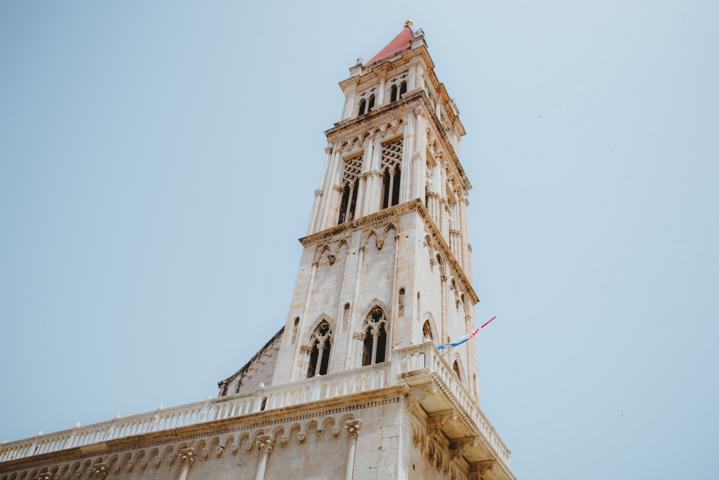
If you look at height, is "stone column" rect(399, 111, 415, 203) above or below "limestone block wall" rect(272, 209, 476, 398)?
above

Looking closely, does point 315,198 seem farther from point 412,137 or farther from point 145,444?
point 145,444

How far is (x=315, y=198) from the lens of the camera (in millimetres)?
26922

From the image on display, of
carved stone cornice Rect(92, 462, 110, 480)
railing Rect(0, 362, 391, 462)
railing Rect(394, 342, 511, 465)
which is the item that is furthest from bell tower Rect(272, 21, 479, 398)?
carved stone cornice Rect(92, 462, 110, 480)

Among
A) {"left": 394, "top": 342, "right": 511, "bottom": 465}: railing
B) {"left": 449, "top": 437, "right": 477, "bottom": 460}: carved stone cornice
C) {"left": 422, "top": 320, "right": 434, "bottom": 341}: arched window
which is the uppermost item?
{"left": 422, "top": 320, "right": 434, "bottom": 341}: arched window

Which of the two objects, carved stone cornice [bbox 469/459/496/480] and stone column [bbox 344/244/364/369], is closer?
carved stone cornice [bbox 469/459/496/480]

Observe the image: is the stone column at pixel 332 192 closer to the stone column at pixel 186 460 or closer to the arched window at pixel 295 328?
the arched window at pixel 295 328

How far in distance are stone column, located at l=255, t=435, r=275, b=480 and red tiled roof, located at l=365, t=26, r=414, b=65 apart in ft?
81.5

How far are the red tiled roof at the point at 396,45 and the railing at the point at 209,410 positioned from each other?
76.5 feet

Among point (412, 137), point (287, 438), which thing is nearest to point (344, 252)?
point (412, 137)

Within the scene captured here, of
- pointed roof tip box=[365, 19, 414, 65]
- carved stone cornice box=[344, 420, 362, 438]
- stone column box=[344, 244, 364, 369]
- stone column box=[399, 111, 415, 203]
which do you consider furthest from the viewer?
pointed roof tip box=[365, 19, 414, 65]

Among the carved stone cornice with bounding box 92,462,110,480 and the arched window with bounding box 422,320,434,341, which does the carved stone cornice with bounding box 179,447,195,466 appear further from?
the arched window with bounding box 422,320,434,341

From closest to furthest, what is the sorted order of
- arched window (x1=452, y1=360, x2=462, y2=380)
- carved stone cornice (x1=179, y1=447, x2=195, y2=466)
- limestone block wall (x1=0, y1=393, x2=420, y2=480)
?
limestone block wall (x1=0, y1=393, x2=420, y2=480), carved stone cornice (x1=179, y1=447, x2=195, y2=466), arched window (x1=452, y1=360, x2=462, y2=380)

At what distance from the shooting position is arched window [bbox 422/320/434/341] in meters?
20.3

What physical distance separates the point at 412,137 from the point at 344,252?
708cm
